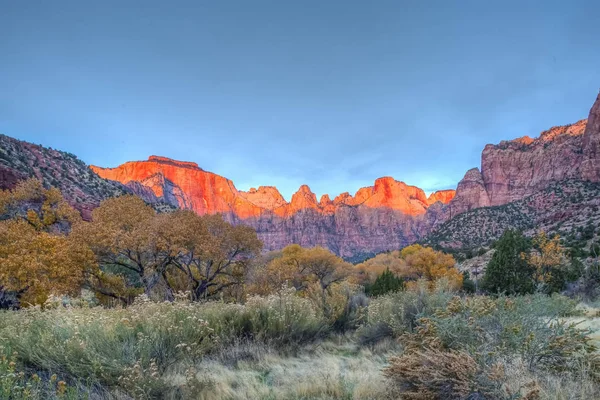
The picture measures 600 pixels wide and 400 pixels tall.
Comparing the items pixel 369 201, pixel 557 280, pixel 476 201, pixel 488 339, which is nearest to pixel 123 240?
pixel 488 339

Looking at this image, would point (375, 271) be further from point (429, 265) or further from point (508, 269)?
point (508, 269)

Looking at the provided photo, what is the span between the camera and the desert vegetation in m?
3.45

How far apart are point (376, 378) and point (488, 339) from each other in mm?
1589

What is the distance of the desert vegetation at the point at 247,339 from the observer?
345 centimetres

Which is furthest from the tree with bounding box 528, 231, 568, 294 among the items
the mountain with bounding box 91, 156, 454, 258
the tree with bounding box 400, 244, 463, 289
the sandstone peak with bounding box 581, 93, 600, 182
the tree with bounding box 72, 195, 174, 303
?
the mountain with bounding box 91, 156, 454, 258

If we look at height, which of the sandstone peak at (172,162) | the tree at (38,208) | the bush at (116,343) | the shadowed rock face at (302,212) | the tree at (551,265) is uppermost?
the sandstone peak at (172,162)

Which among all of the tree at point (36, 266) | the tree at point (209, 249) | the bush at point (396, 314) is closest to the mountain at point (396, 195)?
the tree at point (36, 266)

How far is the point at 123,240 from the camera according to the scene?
14.3 m

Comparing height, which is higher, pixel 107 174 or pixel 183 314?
pixel 107 174

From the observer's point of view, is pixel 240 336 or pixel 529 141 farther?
pixel 529 141

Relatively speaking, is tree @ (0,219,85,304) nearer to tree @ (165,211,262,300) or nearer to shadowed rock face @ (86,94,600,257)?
tree @ (165,211,262,300)

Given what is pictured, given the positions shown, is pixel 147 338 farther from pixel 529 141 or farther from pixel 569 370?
pixel 529 141

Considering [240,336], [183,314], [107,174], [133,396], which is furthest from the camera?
[107,174]

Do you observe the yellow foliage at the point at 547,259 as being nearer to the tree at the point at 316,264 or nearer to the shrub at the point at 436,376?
the tree at the point at 316,264
